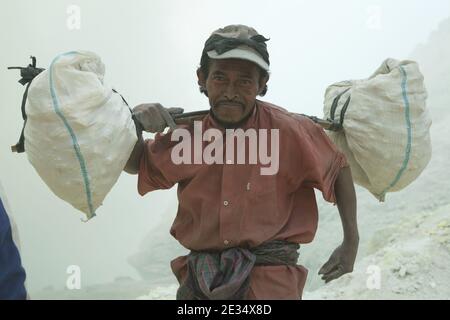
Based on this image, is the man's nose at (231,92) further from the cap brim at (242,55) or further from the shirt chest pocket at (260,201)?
the shirt chest pocket at (260,201)

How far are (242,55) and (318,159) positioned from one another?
0.47 metres

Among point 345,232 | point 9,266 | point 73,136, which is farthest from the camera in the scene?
point 345,232

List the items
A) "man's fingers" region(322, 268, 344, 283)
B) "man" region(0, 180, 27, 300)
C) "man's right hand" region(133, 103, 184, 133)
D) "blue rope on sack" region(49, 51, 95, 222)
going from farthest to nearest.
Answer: "man's fingers" region(322, 268, 344, 283) → "man's right hand" region(133, 103, 184, 133) → "blue rope on sack" region(49, 51, 95, 222) → "man" region(0, 180, 27, 300)

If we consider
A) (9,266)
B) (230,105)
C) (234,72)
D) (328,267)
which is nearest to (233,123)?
(230,105)

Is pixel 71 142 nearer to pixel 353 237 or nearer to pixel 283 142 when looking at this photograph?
pixel 283 142

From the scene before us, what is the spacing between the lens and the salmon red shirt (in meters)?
1.86

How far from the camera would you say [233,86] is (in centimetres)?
188

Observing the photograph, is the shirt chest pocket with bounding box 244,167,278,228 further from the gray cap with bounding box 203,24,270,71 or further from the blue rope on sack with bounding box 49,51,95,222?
the blue rope on sack with bounding box 49,51,95,222

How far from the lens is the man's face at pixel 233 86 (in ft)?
6.17

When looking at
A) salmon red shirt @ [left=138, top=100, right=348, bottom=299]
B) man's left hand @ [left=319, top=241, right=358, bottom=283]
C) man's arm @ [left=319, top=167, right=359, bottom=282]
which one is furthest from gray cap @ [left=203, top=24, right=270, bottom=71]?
man's left hand @ [left=319, top=241, right=358, bottom=283]

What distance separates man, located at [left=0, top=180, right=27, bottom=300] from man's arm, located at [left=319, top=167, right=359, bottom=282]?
43.7 inches

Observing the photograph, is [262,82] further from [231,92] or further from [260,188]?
[260,188]

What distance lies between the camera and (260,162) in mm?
1911
